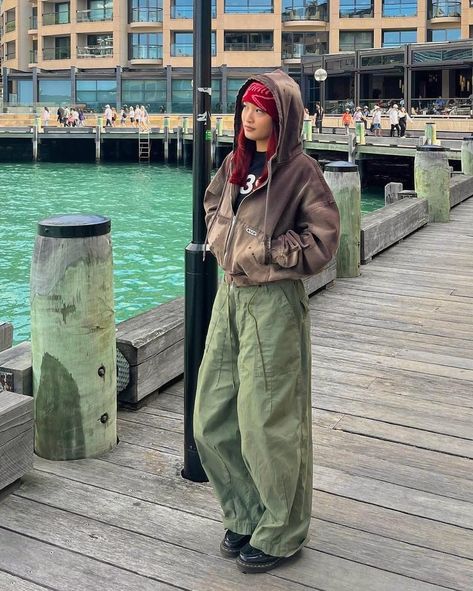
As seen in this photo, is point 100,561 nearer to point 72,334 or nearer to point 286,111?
point 72,334

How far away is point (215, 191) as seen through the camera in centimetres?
302

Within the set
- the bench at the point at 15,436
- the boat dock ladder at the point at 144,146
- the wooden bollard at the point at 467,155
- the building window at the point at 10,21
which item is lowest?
the bench at the point at 15,436

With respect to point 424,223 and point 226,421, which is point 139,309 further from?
point 226,421

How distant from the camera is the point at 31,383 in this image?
380 centimetres

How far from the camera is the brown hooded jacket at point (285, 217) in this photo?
8.84ft

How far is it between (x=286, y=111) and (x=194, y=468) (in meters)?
1.62

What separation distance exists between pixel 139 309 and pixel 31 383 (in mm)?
9270

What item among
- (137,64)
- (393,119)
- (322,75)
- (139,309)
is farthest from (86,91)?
(139,309)

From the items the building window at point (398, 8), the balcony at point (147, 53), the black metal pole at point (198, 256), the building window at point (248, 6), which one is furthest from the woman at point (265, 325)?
the balcony at point (147, 53)

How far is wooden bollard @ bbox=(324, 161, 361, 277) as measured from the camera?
24.0 feet

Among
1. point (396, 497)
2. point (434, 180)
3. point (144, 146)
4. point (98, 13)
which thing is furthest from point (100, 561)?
point (98, 13)

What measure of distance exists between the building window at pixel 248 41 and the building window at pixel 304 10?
181 centimetres

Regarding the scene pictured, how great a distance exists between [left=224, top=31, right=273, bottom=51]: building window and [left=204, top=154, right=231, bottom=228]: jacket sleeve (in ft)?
193

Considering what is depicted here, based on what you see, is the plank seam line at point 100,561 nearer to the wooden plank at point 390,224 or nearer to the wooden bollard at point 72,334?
the wooden bollard at point 72,334
